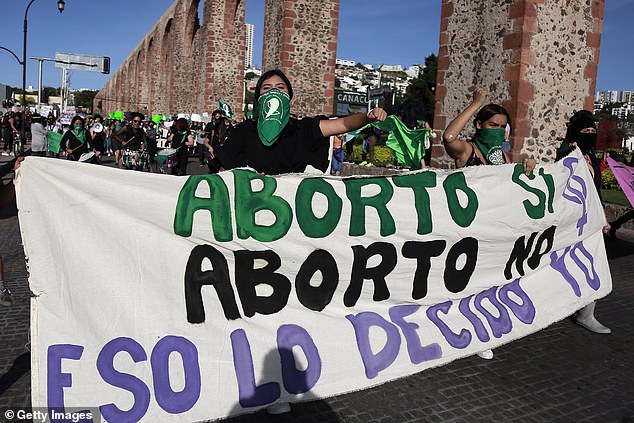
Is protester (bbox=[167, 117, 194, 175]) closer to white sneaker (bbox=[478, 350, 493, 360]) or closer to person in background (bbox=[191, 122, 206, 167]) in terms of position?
person in background (bbox=[191, 122, 206, 167])

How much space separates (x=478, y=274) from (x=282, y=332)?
1.49 m

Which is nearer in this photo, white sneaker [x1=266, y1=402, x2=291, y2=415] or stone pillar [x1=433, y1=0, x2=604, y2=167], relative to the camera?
white sneaker [x1=266, y1=402, x2=291, y2=415]

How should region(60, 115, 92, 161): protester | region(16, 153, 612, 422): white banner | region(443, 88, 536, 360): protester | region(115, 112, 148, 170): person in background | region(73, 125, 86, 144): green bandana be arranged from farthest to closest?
1. region(115, 112, 148, 170): person in background
2. region(73, 125, 86, 144): green bandana
3. region(60, 115, 92, 161): protester
4. region(443, 88, 536, 360): protester
5. region(16, 153, 612, 422): white banner

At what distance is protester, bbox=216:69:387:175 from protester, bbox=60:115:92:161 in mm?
9453

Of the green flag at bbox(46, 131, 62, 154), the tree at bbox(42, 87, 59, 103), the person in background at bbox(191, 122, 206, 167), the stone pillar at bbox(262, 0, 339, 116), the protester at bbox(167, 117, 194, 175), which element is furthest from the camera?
the tree at bbox(42, 87, 59, 103)

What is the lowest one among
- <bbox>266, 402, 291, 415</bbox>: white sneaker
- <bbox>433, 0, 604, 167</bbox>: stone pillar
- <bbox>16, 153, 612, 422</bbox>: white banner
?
<bbox>266, 402, 291, 415</bbox>: white sneaker

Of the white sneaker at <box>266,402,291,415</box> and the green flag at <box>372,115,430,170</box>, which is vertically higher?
the green flag at <box>372,115,430,170</box>

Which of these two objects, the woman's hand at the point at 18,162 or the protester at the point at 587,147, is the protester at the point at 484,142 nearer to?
the protester at the point at 587,147

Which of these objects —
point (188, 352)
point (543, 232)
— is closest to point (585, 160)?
point (543, 232)

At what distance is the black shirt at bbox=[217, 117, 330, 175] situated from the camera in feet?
10.9

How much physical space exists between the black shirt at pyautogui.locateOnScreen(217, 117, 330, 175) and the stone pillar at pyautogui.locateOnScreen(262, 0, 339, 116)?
1105 centimetres

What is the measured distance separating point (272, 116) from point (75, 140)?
9847 mm

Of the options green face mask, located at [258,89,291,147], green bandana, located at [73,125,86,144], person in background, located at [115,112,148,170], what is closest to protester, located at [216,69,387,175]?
green face mask, located at [258,89,291,147]

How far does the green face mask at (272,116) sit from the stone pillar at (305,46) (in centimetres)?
1104
